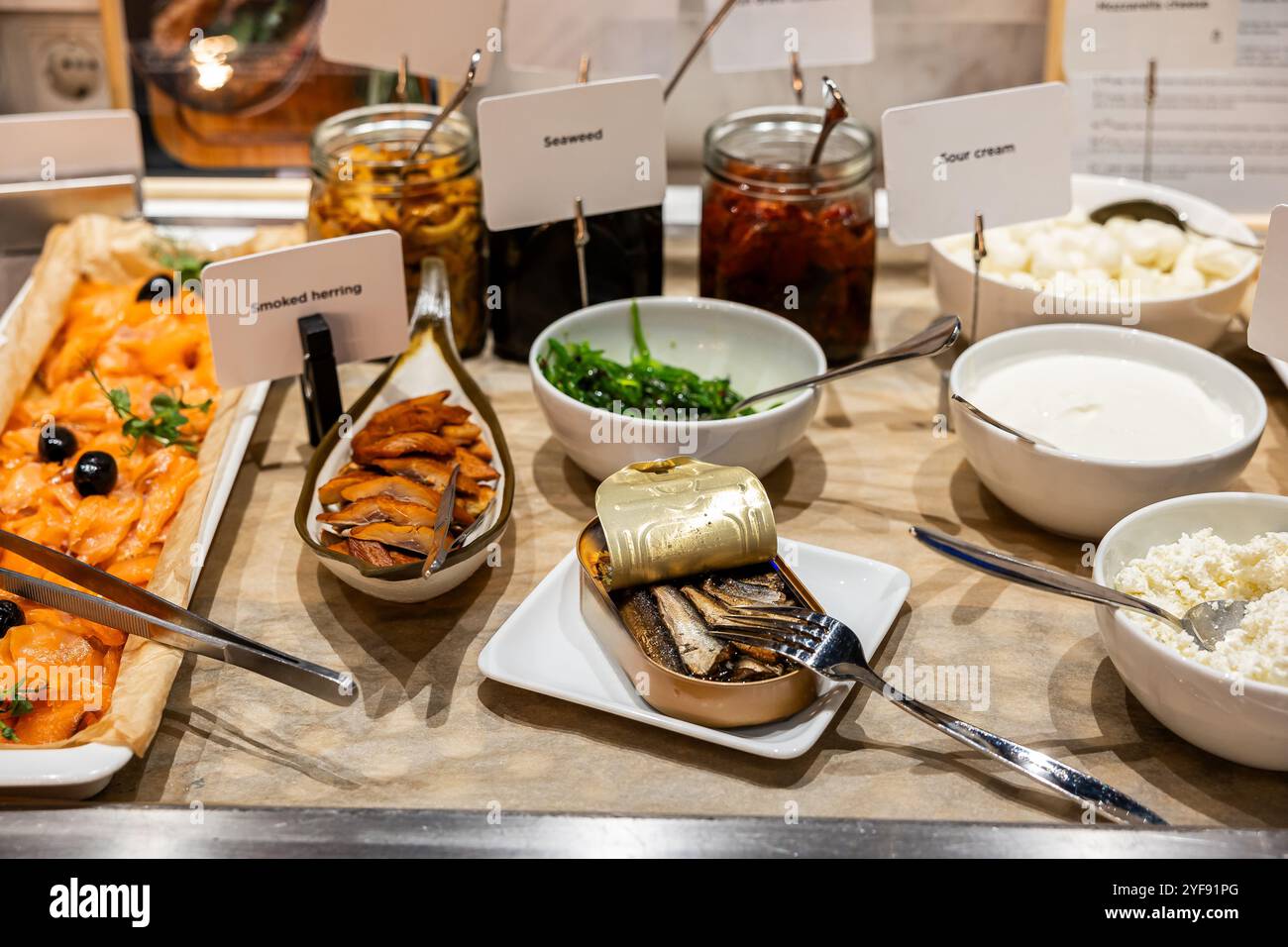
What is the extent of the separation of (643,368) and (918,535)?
513mm

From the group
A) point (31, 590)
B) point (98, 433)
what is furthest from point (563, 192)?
point (31, 590)

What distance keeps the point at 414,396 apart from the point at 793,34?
0.82m

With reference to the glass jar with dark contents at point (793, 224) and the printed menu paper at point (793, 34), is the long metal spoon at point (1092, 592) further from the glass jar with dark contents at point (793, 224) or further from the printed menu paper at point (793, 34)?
the printed menu paper at point (793, 34)

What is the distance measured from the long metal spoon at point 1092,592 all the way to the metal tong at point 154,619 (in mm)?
550

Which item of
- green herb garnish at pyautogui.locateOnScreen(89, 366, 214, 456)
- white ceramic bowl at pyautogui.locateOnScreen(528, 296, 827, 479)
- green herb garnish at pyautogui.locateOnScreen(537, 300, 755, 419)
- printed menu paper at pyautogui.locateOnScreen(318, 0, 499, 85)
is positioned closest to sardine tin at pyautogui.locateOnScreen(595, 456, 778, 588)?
white ceramic bowl at pyautogui.locateOnScreen(528, 296, 827, 479)

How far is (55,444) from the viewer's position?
141 centimetres

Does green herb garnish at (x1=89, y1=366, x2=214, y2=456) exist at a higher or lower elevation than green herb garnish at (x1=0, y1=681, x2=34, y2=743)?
higher

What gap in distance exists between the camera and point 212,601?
125 centimetres

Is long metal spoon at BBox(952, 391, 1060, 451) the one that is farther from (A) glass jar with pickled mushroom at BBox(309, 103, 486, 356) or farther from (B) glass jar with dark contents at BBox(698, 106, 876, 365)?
(A) glass jar with pickled mushroom at BBox(309, 103, 486, 356)

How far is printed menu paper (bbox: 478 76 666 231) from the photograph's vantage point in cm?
149

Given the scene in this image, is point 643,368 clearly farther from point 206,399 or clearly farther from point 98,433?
point 98,433

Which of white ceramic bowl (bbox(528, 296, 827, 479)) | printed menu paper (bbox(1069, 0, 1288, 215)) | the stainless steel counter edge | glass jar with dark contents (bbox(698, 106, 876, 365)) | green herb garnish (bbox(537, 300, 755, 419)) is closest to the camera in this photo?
the stainless steel counter edge

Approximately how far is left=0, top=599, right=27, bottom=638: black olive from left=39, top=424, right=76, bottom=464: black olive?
315mm

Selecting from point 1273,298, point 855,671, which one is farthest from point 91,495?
point 1273,298
